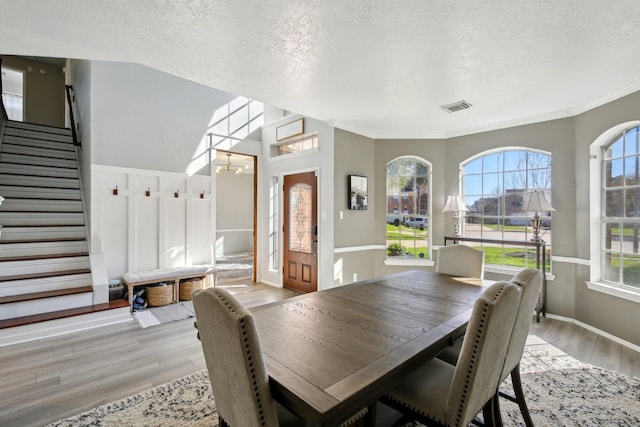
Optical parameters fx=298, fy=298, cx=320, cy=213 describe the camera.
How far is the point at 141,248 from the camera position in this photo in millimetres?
4395

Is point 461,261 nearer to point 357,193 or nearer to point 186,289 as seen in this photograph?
point 357,193

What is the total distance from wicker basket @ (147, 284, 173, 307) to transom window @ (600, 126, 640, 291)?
538cm

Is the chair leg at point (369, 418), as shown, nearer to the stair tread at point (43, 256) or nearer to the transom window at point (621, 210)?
the transom window at point (621, 210)

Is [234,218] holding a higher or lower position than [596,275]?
higher

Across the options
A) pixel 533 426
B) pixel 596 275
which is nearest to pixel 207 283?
pixel 533 426

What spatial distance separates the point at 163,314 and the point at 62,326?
97 centimetres

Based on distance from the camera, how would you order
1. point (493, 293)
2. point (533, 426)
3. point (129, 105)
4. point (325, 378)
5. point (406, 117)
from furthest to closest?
point (129, 105)
point (406, 117)
point (533, 426)
point (493, 293)
point (325, 378)

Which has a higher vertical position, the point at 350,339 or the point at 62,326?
the point at 350,339

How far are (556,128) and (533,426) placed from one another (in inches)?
137

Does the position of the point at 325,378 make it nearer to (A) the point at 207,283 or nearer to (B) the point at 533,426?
(B) the point at 533,426

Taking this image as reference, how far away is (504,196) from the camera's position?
4.16 metres

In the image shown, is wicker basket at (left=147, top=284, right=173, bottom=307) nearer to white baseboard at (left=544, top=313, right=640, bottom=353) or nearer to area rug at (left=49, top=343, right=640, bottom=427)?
area rug at (left=49, top=343, right=640, bottom=427)

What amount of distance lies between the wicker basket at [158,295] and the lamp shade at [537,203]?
4.76 metres

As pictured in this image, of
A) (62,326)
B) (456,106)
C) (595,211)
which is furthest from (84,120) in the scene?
(595,211)
